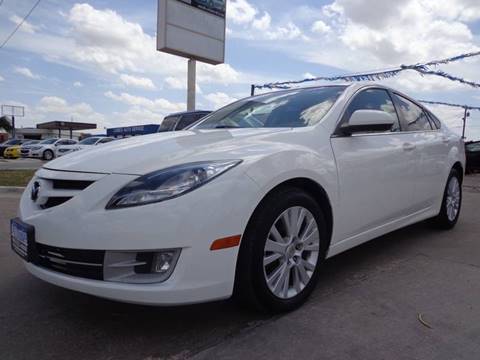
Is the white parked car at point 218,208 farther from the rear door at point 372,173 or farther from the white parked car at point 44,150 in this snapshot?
the white parked car at point 44,150

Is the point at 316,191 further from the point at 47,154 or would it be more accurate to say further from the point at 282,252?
the point at 47,154

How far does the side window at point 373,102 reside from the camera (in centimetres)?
316

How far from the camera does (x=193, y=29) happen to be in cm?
1819

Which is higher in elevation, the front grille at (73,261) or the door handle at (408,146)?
the door handle at (408,146)

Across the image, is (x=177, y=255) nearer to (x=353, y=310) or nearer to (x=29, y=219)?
(x=29, y=219)

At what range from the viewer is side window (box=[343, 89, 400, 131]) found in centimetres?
316

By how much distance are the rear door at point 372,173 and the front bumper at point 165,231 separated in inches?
38.6

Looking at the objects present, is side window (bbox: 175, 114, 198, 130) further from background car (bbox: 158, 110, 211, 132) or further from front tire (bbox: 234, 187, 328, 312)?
front tire (bbox: 234, 187, 328, 312)

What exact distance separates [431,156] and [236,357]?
9.56 feet

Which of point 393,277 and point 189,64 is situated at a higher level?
point 189,64

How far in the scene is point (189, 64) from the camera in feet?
63.6

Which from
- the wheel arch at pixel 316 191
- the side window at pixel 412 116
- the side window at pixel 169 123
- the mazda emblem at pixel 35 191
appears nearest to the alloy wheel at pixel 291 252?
the wheel arch at pixel 316 191

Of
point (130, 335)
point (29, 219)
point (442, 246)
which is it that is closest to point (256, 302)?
point (130, 335)

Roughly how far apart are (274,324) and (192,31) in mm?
17617
